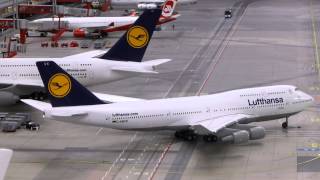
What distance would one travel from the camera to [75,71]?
2950 inches

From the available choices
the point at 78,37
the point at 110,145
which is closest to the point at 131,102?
the point at 110,145

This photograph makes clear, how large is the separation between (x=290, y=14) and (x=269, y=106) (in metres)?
71.8

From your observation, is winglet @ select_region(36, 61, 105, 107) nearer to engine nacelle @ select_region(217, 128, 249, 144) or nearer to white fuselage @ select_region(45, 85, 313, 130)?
white fuselage @ select_region(45, 85, 313, 130)

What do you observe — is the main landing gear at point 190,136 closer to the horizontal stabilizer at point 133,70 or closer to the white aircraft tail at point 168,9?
the horizontal stabilizer at point 133,70

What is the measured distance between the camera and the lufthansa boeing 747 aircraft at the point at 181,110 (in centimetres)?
5844

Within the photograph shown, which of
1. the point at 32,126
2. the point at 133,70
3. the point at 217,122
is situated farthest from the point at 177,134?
the point at 133,70

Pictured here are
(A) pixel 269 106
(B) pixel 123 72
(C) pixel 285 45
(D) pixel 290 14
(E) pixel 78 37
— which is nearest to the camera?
(A) pixel 269 106

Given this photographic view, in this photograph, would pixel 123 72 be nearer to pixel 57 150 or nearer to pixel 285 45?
pixel 57 150

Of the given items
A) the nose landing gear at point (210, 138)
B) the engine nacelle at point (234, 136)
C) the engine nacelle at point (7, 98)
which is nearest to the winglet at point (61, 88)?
the nose landing gear at point (210, 138)

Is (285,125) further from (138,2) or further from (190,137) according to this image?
(138,2)

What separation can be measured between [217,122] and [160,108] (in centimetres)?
428

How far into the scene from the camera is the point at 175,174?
54.6m

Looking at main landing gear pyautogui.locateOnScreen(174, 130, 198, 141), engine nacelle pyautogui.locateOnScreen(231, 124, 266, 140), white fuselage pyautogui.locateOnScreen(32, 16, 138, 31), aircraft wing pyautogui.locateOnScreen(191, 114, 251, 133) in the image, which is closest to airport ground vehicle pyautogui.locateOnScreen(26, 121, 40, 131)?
main landing gear pyautogui.locateOnScreen(174, 130, 198, 141)

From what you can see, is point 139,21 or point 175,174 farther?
point 139,21
